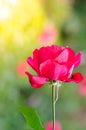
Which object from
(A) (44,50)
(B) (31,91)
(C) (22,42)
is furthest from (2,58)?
(A) (44,50)

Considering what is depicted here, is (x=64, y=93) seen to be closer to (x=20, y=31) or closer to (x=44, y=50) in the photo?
(x=20, y=31)

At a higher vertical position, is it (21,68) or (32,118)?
(21,68)

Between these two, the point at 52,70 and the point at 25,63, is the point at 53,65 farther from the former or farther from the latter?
the point at 25,63

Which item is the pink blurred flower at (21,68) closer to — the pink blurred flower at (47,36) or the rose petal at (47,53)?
the pink blurred flower at (47,36)

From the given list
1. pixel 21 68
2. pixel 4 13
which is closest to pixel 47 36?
pixel 4 13

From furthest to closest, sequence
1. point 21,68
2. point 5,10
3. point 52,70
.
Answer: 1. point 5,10
2. point 21,68
3. point 52,70

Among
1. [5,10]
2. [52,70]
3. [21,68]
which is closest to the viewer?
[52,70]
